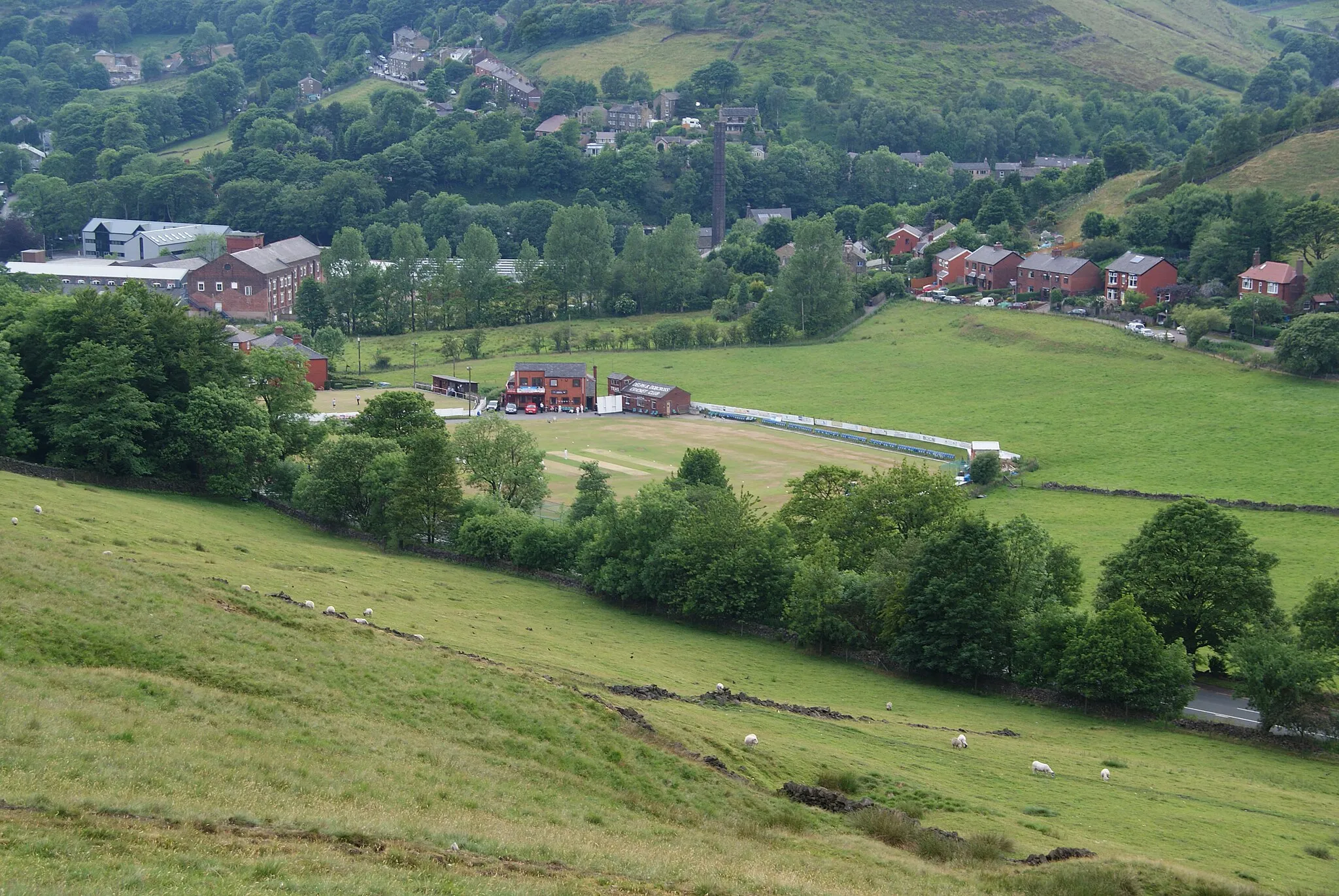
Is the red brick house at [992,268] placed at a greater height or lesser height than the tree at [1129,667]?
greater

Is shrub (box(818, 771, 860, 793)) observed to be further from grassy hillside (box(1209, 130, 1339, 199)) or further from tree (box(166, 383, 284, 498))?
grassy hillside (box(1209, 130, 1339, 199))

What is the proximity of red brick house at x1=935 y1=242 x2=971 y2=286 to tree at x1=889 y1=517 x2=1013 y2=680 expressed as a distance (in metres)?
88.8

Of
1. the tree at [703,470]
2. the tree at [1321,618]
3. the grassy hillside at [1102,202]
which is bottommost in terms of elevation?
the tree at [1321,618]

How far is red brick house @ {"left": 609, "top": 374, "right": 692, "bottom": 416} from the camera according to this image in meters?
96.8

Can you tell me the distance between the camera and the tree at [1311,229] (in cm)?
10919

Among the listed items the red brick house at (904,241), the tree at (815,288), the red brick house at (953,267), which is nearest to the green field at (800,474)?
the tree at (815,288)

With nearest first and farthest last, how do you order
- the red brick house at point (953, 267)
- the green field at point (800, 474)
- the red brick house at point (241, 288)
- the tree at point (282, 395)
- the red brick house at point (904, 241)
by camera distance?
1. the green field at point (800, 474)
2. the tree at point (282, 395)
3. the red brick house at point (953, 267)
4. the red brick house at point (241, 288)
5. the red brick house at point (904, 241)

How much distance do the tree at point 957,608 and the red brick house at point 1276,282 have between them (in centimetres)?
6830

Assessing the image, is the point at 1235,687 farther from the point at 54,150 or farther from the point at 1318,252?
the point at 54,150

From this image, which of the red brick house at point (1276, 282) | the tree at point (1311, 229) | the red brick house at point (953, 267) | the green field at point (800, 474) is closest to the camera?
the green field at point (800, 474)

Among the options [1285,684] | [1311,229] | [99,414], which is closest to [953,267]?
[1311,229]

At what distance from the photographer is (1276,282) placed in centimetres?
10419

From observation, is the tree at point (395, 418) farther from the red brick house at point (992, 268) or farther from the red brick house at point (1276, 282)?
the red brick house at point (992, 268)

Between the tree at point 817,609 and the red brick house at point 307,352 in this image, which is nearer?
the tree at point 817,609
